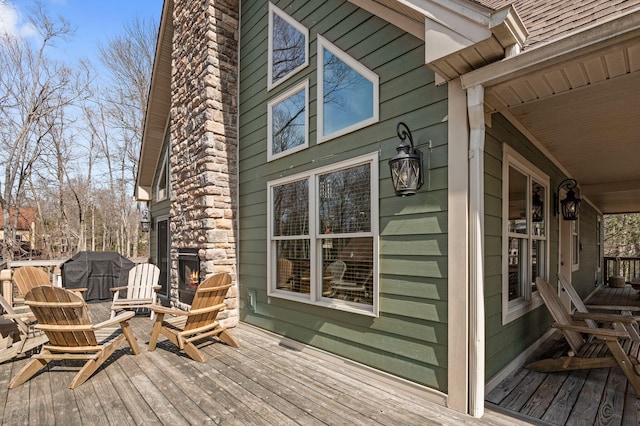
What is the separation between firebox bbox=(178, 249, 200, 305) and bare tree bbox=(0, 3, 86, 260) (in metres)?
10.5

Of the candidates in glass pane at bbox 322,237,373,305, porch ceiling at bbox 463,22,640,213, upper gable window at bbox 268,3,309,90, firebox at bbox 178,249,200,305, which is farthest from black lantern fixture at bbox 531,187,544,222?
firebox at bbox 178,249,200,305

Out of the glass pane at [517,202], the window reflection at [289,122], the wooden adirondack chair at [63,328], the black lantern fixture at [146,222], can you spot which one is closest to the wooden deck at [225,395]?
the wooden adirondack chair at [63,328]

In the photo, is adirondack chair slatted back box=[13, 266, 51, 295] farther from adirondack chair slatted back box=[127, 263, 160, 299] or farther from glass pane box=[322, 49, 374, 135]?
glass pane box=[322, 49, 374, 135]

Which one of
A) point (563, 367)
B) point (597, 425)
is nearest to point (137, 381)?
point (597, 425)

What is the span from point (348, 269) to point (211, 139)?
3006 mm

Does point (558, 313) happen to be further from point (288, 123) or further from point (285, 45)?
point (285, 45)

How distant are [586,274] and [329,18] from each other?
818 cm

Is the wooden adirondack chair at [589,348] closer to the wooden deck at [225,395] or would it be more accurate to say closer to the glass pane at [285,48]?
the wooden deck at [225,395]

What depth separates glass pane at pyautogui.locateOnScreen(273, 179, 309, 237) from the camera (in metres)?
4.15

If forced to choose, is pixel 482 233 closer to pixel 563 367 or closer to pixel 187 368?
pixel 563 367

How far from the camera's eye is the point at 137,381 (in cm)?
321

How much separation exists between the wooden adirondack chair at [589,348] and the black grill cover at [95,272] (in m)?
7.70

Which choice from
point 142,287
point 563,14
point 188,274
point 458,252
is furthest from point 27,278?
point 563,14

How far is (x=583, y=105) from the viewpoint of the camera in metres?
3.11
